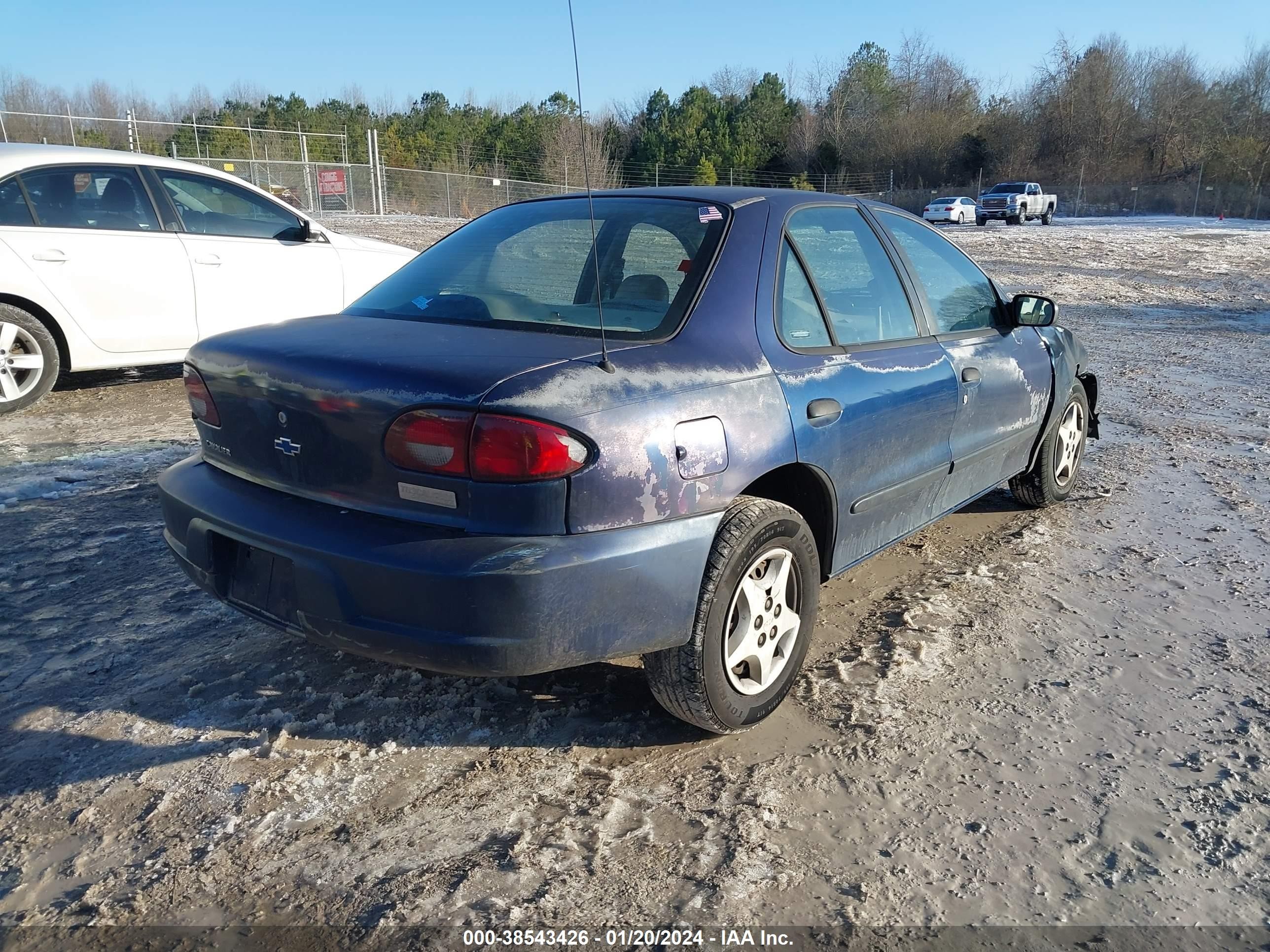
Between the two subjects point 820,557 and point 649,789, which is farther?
point 820,557

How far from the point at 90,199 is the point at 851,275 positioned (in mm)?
5339

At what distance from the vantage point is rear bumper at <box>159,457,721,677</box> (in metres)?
2.27

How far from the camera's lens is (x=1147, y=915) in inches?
85.0

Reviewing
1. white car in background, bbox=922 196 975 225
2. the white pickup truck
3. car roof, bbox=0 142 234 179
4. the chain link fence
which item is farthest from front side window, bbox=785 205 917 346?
the white pickup truck

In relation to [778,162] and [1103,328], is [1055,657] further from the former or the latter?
[778,162]

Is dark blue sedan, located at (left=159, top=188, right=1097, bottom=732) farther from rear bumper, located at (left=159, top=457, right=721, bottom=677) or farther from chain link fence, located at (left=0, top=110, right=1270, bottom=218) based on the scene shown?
chain link fence, located at (left=0, top=110, right=1270, bottom=218)

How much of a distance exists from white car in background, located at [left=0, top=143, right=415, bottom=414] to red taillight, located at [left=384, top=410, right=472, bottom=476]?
484cm

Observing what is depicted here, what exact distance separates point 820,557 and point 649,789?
1.00 meters

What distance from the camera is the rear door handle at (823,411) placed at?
2.88 m

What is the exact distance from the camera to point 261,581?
255cm

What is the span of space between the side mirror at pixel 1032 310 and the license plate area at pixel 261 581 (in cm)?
333

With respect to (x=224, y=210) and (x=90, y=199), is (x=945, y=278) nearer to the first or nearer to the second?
(x=224, y=210)

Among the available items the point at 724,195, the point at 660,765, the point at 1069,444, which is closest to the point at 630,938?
the point at 660,765

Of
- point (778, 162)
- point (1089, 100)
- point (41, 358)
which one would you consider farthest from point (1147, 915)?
point (1089, 100)
